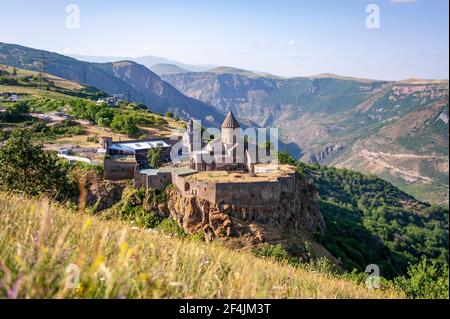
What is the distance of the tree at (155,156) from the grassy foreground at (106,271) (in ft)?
118

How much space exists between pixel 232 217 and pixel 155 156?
11.6m

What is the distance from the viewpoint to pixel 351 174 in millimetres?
121312

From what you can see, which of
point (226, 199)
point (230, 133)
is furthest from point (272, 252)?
point (230, 133)

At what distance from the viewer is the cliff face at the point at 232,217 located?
114 ft

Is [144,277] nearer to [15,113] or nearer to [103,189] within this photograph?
[103,189]

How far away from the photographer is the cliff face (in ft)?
114

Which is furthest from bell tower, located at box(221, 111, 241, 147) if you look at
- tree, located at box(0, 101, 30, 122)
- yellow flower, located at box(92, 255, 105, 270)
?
yellow flower, located at box(92, 255, 105, 270)

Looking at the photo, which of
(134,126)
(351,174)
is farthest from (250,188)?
(351,174)

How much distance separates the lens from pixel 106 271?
3.91 meters

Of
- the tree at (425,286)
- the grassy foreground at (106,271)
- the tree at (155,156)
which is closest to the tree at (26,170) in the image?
the grassy foreground at (106,271)

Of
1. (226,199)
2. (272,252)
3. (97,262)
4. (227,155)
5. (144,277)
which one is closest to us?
(97,262)

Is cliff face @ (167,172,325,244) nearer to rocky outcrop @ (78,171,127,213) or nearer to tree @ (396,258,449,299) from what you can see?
rocky outcrop @ (78,171,127,213)
